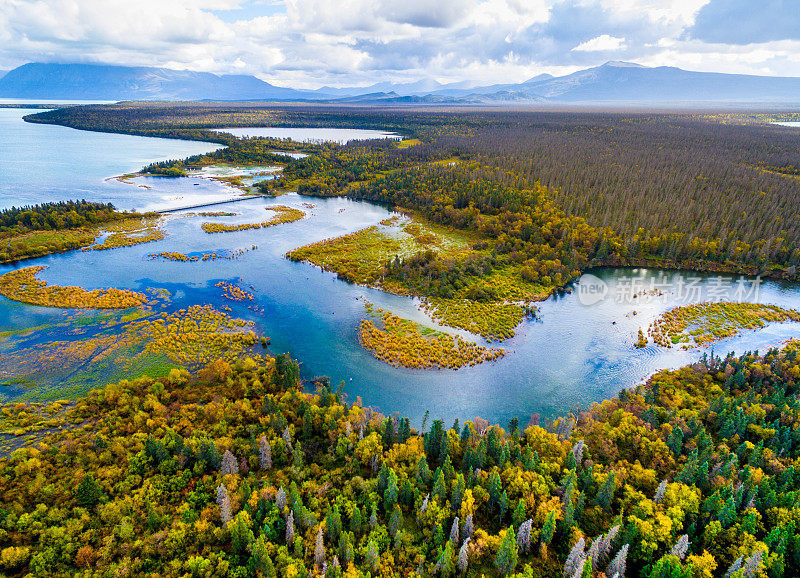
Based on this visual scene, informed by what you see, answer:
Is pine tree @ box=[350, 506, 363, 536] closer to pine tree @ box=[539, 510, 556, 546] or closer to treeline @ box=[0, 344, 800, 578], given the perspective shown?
treeline @ box=[0, 344, 800, 578]

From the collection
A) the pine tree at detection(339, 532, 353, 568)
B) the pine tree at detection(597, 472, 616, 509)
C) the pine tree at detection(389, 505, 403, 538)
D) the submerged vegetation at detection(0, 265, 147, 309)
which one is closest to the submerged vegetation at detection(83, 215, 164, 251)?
the submerged vegetation at detection(0, 265, 147, 309)

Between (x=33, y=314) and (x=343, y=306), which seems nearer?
(x=33, y=314)

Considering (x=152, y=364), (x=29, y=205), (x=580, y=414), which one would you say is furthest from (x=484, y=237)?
(x=29, y=205)

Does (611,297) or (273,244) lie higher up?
(273,244)

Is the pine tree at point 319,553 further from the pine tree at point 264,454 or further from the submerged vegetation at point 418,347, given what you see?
the submerged vegetation at point 418,347

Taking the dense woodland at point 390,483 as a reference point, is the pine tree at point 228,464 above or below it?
above

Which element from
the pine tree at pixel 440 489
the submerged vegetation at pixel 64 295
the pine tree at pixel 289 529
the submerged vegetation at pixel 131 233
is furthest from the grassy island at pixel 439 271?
the pine tree at pixel 289 529

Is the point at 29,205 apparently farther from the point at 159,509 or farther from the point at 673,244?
the point at 673,244

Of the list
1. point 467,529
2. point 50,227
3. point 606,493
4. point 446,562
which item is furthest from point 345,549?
→ point 50,227
